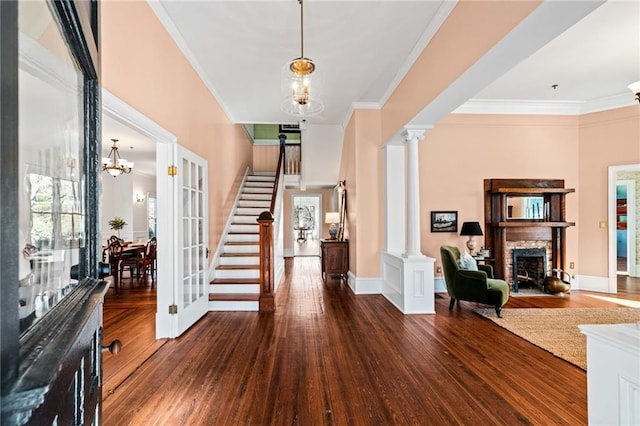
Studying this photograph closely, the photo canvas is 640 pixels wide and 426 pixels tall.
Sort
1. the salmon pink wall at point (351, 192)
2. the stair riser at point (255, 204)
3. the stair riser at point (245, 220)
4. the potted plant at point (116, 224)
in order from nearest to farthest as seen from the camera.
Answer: the salmon pink wall at point (351, 192), the stair riser at point (245, 220), the stair riser at point (255, 204), the potted plant at point (116, 224)

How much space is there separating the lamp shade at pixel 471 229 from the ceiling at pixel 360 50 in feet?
7.14

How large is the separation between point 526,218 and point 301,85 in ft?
15.9

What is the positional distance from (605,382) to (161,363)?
313 centimetres

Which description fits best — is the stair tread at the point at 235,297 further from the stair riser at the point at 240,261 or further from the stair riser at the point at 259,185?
the stair riser at the point at 259,185

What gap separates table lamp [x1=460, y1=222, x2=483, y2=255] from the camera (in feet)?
16.5

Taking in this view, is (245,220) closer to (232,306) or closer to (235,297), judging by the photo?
(235,297)

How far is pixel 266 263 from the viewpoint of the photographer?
425 cm

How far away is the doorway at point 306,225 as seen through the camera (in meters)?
11.0

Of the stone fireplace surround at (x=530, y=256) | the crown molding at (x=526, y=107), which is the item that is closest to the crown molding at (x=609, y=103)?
the crown molding at (x=526, y=107)

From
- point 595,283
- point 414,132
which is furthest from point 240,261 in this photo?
point 595,283

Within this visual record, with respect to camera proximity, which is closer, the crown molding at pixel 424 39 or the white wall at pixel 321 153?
the crown molding at pixel 424 39

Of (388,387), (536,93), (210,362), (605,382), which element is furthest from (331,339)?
(536,93)

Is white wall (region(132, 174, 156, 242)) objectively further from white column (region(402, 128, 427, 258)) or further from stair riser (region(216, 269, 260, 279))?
white column (region(402, 128, 427, 258))

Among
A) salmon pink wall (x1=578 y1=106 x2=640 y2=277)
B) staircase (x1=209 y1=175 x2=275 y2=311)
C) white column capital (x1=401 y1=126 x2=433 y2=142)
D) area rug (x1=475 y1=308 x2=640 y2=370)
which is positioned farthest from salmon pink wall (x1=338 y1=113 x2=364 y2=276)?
salmon pink wall (x1=578 y1=106 x2=640 y2=277)
